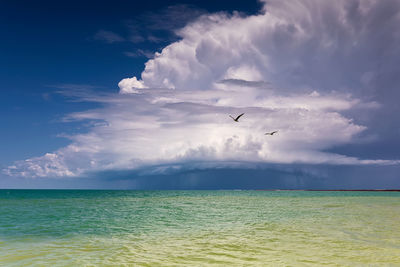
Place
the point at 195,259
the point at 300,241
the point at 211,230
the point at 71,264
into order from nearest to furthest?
the point at 71,264 → the point at 195,259 → the point at 300,241 → the point at 211,230

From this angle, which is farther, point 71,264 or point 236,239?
point 236,239

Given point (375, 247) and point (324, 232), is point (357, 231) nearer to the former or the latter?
point (324, 232)

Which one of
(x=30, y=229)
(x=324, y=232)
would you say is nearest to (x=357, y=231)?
(x=324, y=232)

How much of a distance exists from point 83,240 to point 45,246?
9.21 ft

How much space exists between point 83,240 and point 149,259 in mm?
8240

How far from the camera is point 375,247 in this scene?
19.9 meters

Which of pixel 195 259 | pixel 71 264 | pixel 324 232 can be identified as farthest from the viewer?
pixel 324 232

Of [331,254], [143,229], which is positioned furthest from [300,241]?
[143,229]

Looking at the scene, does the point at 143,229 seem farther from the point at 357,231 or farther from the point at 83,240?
the point at 357,231

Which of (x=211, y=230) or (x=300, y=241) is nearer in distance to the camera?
(x=300, y=241)

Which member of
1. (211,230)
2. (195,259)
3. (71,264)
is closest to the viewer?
(71,264)

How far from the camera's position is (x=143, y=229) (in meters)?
29.0

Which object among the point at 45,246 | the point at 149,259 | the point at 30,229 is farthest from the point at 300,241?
the point at 30,229

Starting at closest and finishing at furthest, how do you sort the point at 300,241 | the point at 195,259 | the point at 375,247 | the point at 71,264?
the point at 71,264
the point at 195,259
the point at 375,247
the point at 300,241
